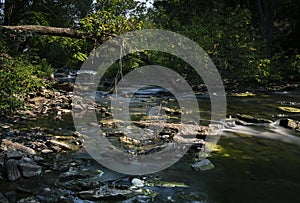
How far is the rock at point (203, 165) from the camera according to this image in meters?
5.70

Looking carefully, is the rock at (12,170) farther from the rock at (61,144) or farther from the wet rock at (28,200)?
the rock at (61,144)

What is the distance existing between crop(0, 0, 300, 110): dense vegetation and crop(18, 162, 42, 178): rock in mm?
2661

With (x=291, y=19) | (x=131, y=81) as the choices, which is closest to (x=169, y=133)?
(x=131, y=81)

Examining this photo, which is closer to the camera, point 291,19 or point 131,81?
point 131,81

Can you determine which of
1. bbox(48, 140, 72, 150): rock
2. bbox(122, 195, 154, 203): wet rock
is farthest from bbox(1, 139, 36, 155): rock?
bbox(122, 195, 154, 203): wet rock

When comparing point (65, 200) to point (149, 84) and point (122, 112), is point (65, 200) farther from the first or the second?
point (149, 84)

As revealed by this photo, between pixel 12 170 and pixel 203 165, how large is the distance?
3.46 m

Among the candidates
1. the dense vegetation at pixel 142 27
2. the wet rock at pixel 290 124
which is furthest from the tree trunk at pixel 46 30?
the wet rock at pixel 290 124

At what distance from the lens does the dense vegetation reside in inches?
332

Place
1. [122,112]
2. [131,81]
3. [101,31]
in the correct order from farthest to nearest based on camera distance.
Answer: [131,81] < [122,112] < [101,31]

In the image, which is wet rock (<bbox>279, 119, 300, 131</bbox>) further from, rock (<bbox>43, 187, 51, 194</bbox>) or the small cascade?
rock (<bbox>43, 187, 51, 194</bbox>)

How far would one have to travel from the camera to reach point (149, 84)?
24.5 meters

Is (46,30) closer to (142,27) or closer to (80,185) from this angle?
(142,27)

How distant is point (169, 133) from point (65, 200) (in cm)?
427
